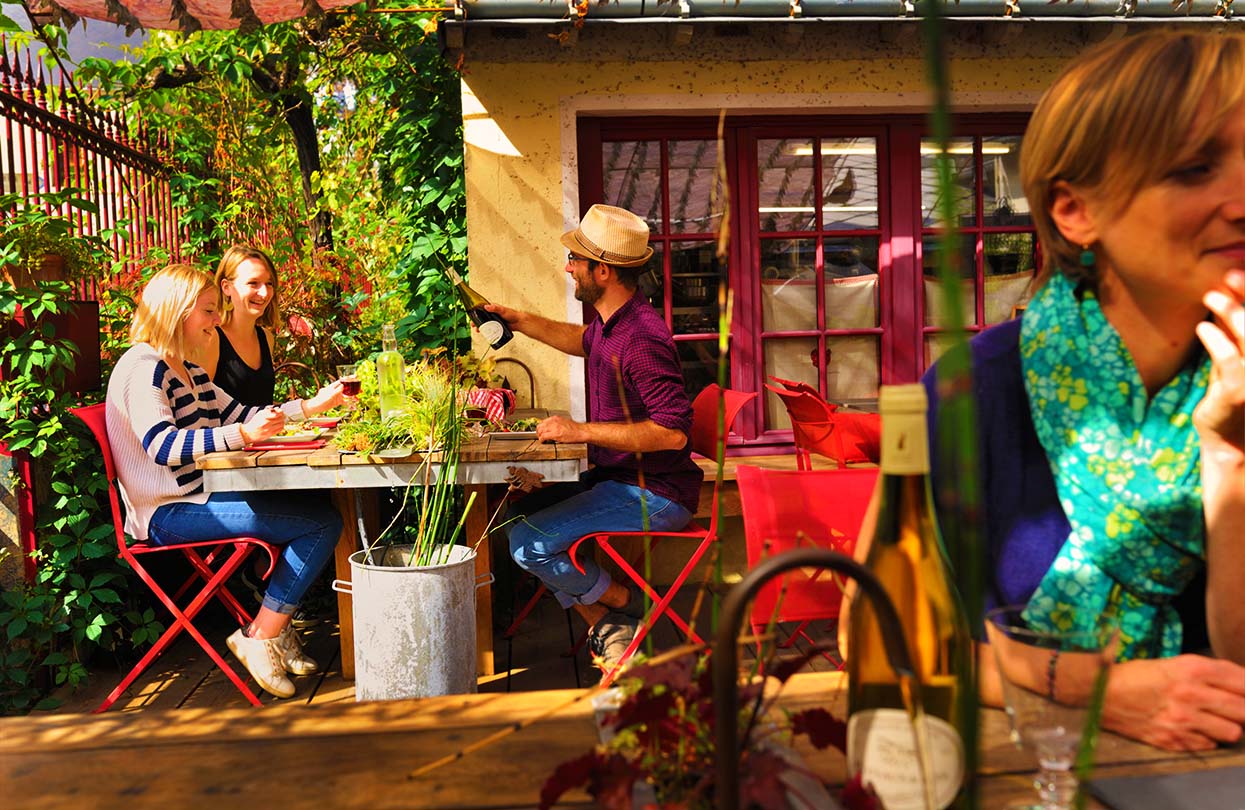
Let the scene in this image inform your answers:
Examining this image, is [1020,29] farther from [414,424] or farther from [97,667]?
[97,667]

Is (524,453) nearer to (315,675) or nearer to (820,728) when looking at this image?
(315,675)

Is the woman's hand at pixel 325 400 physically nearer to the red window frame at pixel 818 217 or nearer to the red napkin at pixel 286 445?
the red napkin at pixel 286 445

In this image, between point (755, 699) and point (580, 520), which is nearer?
point (755, 699)

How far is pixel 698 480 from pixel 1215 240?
9.25 ft

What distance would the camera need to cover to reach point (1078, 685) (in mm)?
845

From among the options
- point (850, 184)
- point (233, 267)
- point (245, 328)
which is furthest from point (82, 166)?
point (850, 184)

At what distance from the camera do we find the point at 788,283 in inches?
228

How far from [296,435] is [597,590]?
1294 mm

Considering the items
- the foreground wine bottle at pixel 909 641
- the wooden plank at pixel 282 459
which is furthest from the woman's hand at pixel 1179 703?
the wooden plank at pixel 282 459

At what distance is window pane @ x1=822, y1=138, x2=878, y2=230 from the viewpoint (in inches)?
227

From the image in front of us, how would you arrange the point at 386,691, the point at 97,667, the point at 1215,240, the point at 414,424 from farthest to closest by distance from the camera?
1. the point at 97,667
2. the point at 414,424
3. the point at 386,691
4. the point at 1215,240

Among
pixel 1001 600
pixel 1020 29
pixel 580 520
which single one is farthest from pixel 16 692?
pixel 1020 29

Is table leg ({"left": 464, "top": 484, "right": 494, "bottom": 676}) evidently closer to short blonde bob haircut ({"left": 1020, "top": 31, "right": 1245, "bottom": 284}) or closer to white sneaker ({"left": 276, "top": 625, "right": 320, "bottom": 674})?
white sneaker ({"left": 276, "top": 625, "right": 320, "bottom": 674})

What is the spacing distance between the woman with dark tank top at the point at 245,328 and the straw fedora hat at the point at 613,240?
176 cm
